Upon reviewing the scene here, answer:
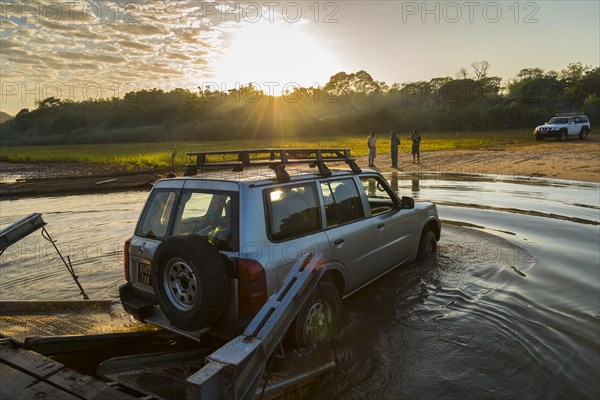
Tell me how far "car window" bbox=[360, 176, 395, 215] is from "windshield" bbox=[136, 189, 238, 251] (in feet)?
Answer: 7.78

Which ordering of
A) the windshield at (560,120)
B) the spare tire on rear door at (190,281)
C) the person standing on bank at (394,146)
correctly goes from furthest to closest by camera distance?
the windshield at (560,120), the person standing on bank at (394,146), the spare tire on rear door at (190,281)

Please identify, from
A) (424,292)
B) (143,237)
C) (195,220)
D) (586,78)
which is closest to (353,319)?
(424,292)

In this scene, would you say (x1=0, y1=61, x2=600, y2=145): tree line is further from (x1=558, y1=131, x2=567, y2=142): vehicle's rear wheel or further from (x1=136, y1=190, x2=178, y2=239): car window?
(x1=136, y1=190, x2=178, y2=239): car window

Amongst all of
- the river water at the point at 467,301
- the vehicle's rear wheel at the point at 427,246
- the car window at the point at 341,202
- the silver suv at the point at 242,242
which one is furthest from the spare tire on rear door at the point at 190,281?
the vehicle's rear wheel at the point at 427,246

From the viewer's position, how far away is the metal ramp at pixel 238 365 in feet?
6.69

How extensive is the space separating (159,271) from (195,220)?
0.60 m

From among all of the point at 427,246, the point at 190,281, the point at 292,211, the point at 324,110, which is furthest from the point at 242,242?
the point at 324,110

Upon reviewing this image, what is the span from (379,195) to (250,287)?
10.4 ft

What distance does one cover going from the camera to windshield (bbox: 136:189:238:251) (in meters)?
3.49

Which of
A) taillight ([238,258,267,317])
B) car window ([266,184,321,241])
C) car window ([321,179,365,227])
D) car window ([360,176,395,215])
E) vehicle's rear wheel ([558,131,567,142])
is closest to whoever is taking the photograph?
taillight ([238,258,267,317])

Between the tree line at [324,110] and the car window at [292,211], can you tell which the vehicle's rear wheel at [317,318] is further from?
the tree line at [324,110]

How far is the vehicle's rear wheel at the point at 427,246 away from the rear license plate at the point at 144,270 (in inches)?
162

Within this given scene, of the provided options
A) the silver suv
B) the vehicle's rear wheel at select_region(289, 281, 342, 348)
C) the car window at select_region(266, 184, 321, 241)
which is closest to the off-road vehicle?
the silver suv

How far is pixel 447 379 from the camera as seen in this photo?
359 cm
